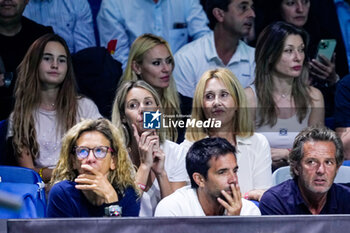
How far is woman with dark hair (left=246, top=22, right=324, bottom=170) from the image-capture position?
4.33 metres

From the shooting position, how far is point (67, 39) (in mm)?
4430

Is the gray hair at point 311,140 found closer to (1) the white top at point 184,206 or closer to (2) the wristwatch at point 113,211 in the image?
(1) the white top at point 184,206

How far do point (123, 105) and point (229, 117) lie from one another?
26.6 inches

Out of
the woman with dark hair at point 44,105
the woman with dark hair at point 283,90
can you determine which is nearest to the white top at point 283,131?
the woman with dark hair at point 283,90

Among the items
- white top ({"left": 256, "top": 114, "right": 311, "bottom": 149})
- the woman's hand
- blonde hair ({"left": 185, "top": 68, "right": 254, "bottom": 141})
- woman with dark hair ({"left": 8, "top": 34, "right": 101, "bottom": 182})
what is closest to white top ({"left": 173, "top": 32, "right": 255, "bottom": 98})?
blonde hair ({"left": 185, "top": 68, "right": 254, "bottom": 141})


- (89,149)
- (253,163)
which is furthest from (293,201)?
(89,149)

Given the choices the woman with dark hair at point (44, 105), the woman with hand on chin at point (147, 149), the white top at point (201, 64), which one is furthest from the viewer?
the white top at point (201, 64)

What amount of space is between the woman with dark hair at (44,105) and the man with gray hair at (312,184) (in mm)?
1365

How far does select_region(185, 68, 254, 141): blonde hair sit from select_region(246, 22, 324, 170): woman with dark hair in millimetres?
209

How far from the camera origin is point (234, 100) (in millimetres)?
4109

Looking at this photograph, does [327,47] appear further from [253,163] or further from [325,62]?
[253,163]

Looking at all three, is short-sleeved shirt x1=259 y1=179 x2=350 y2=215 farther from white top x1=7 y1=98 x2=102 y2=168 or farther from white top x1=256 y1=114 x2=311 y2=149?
white top x1=7 y1=98 x2=102 y2=168

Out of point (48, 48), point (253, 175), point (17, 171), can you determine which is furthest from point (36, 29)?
point (253, 175)

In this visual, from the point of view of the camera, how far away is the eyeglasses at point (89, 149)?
3375 millimetres
